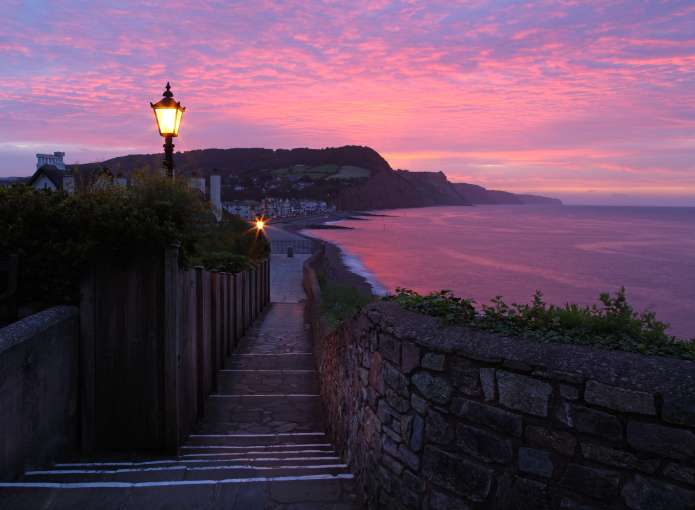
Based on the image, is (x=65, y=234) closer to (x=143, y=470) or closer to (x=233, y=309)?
(x=143, y=470)

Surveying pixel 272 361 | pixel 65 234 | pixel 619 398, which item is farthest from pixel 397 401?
pixel 272 361

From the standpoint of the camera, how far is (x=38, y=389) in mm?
4434

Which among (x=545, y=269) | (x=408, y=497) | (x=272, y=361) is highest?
(x=408, y=497)

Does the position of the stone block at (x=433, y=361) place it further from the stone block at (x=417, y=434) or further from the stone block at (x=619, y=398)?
the stone block at (x=619, y=398)

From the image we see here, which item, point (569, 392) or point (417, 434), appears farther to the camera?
point (417, 434)

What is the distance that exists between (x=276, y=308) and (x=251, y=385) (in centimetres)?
877

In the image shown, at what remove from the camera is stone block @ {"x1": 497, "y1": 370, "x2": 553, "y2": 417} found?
9.21 feet

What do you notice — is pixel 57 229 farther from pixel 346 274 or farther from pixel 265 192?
pixel 265 192

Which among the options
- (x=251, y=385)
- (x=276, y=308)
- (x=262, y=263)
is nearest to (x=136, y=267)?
(x=251, y=385)

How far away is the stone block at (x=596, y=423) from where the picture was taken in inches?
101

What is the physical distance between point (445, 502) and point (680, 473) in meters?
1.28

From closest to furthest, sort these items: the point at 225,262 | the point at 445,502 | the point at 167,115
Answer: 1. the point at 445,502
2. the point at 167,115
3. the point at 225,262

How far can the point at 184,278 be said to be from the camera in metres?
5.94

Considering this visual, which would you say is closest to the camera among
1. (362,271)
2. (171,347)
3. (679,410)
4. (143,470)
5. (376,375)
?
(679,410)
